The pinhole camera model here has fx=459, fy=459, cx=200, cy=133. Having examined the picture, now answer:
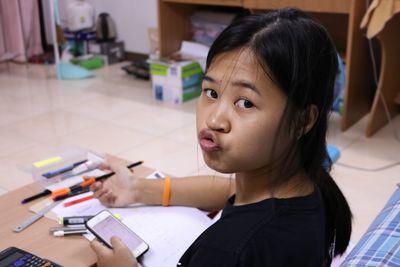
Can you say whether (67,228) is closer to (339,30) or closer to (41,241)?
(41,241)

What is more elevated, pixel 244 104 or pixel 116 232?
pixel 244 104

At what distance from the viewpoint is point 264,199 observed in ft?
2.01

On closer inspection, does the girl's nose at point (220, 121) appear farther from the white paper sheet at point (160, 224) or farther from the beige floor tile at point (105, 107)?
the beige floor tile at point (105, 107)

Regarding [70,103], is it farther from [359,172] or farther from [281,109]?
[281,109]

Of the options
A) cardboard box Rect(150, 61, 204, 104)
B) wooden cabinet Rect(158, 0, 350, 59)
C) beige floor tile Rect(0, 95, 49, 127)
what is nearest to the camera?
wooden cabinet Rect(158, 0, 350, 59)

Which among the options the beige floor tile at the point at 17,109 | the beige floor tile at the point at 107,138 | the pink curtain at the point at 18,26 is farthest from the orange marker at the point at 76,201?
the pink curtain at the point at 18,26

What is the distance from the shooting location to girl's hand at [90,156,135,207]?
3.07ft

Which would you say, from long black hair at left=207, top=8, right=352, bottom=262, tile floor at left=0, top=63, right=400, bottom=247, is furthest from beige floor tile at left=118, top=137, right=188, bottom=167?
long black hair at left=207, top=8, right=352, bottom=262

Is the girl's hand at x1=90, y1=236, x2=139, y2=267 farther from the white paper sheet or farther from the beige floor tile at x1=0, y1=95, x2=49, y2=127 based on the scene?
the beige floor tile at x1=0, y1=95, x2=49, y2=127

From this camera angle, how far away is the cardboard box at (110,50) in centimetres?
387

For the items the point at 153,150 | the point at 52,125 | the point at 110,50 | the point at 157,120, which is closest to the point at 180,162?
the point at 153,150

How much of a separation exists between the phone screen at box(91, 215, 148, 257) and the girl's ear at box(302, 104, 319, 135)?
0.36 m

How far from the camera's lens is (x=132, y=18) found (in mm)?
3836

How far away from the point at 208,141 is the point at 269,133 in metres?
0.08
